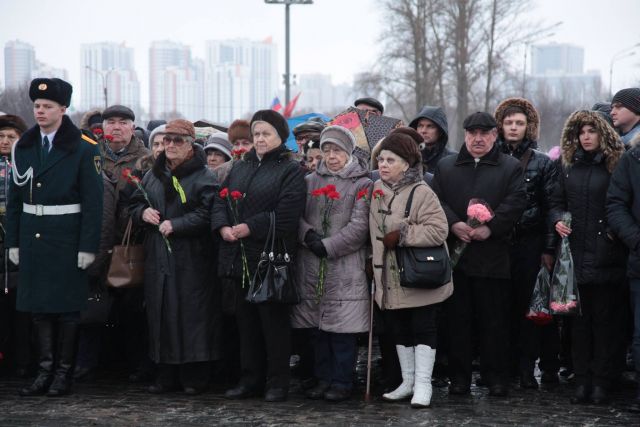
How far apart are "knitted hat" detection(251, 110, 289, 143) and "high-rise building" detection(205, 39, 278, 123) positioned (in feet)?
360

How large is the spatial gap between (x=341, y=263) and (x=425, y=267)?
663 millimetres

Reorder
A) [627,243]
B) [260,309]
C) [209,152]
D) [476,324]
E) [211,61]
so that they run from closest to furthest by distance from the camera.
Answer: [627,243], [260,309], [476,324], [209,152], [211,61]

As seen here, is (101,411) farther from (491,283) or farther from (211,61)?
(211,61)

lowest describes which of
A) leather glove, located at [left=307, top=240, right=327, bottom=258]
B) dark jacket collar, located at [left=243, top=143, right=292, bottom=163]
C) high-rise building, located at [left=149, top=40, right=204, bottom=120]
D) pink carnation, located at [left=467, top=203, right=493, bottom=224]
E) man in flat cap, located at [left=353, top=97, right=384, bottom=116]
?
leather glove, located at [left=307, top=240, right=327, bottom=258]

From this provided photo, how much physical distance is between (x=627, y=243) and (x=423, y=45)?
34185 millimetres

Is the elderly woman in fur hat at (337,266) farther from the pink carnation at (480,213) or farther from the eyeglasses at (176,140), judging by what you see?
the eyeglasses at (176,140)

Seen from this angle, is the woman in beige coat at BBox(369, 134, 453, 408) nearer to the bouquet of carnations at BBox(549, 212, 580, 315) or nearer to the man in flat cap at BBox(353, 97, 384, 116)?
the bouquet of carnations at BBox(549, 212, 580, 315)

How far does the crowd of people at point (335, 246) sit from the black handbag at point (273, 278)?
0.05 ft

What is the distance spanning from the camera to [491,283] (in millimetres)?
6883

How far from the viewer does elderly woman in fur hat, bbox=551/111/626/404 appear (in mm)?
6582

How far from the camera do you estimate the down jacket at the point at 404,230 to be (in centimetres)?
648

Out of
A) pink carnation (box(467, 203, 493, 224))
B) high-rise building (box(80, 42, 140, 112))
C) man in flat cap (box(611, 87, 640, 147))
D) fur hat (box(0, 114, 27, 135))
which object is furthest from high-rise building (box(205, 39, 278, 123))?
pink carnation (box(467, 203, 493, 224))

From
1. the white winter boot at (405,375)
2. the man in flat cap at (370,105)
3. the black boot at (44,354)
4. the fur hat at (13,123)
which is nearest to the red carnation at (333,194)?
the white winter boot at (405,375)

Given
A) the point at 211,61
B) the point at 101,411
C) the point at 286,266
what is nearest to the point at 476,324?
the point at 286,266
